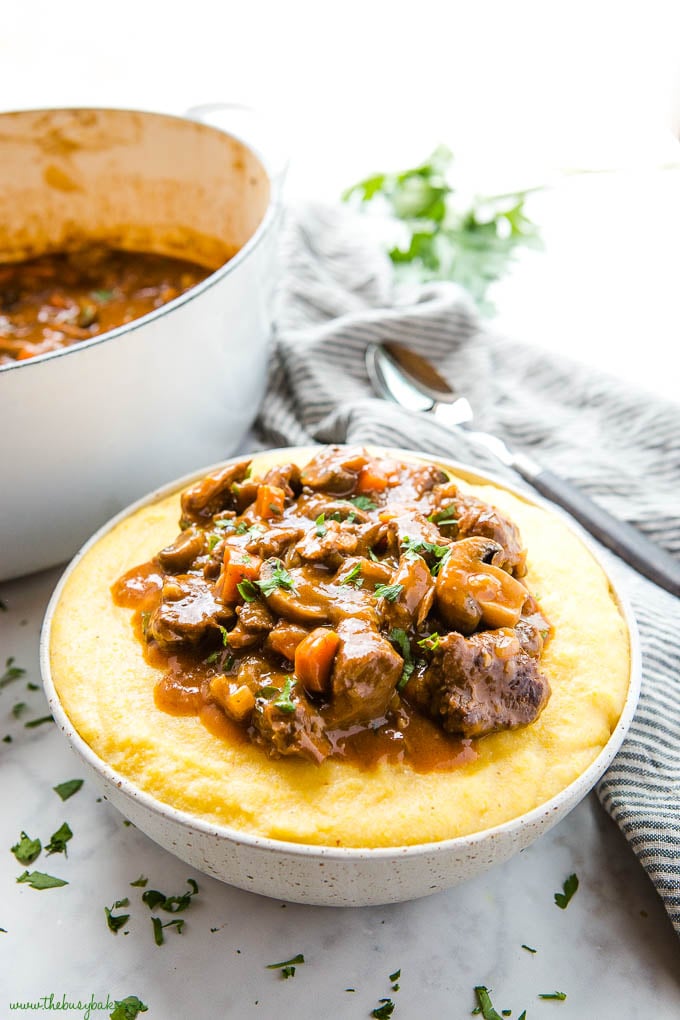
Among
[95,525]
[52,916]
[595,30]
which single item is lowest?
[52,916]

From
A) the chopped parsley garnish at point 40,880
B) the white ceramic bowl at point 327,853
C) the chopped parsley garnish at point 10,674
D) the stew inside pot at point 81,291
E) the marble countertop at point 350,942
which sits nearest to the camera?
the white ceramic bowl at point 327,853

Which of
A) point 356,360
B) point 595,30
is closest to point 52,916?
point 356,360

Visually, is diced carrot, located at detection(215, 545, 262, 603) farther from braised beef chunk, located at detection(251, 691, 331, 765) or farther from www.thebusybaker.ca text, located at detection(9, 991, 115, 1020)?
www.thebusybaker.ca text, located at detection(9, 991, 115, 1020)

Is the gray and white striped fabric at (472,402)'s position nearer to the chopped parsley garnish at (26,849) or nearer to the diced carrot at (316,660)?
the diced carrot at (316,660)

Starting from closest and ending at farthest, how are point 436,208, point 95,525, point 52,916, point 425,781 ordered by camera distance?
point 425,781
point 52,916
point 95,525
point 436,208

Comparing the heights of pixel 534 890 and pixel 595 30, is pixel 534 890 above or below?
below

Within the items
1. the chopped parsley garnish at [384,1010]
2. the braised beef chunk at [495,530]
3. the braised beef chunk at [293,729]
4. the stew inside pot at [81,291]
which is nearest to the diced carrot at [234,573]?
the braised beef chunk at [293,729]

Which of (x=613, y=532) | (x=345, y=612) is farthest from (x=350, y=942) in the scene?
(x=613, y=532)

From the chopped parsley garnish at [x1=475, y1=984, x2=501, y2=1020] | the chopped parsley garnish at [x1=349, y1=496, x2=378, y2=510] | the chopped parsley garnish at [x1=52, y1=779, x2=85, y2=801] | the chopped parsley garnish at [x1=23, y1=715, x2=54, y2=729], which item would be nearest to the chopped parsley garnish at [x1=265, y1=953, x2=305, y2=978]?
the chopped parsley garnish at [x1=475, y1=984, x2=501, y2=1020]

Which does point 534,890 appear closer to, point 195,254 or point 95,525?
point 95,525
